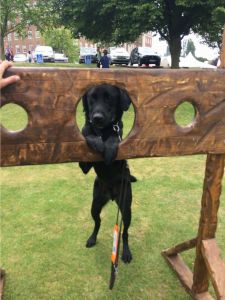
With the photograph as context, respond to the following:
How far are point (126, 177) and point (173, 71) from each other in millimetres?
1023

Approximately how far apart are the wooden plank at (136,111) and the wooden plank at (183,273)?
1.19 metres

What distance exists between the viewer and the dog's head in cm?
271

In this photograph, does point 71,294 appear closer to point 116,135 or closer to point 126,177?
point 126,177

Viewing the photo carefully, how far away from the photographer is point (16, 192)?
484cm

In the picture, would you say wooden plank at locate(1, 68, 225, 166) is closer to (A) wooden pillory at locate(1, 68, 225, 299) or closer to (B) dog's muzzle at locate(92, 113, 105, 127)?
(A) wooden pillory at locate(1, 68, 225, 299)

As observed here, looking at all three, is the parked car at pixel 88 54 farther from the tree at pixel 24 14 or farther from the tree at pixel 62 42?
the tree at pixel 62 42

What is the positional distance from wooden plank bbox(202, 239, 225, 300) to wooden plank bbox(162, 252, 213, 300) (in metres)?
0.31

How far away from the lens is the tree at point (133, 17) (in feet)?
40.8

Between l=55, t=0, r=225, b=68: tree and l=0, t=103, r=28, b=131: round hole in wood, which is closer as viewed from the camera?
l=0, t=103, r=28, b=131: round hole in wood

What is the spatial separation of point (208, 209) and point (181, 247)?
61 centimetres

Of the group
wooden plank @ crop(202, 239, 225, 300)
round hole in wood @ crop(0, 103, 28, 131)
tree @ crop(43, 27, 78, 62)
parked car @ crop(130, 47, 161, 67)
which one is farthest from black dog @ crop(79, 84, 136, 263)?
tree @ crop(43, 27, 78, 62)

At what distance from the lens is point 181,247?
3.33 m

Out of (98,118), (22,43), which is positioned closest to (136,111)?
(98,118)

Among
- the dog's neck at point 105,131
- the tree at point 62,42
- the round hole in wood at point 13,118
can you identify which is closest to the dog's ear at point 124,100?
the dog's neck at point 105,131
